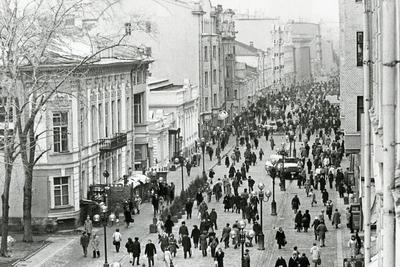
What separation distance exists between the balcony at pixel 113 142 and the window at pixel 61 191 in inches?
212

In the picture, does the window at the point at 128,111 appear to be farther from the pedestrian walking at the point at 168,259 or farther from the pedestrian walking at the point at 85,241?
the pedestrian walking at the point at 168,259

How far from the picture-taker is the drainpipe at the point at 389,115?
9.79 metres

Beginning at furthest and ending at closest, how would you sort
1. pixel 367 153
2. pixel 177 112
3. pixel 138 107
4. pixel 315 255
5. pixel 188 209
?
pixel 177 112 → pixel 138 107 → pixel 188 209 → pixel 315 255 → pixel 367 153

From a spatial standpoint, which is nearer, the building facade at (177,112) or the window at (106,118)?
the window at (106,118)

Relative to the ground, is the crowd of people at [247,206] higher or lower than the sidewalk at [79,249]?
higher

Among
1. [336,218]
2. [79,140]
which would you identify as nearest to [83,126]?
[79,140]

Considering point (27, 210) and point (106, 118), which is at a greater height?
point (106, 118)

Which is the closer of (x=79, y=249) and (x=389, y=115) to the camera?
(x=389, y=115)

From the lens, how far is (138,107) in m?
53.2

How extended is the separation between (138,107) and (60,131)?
47.4ft

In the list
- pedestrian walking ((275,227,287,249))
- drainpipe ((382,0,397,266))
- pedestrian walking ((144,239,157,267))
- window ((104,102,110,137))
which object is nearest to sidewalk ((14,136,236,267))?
pedestrian walking ((144,239,157,267))

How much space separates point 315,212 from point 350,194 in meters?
1.95

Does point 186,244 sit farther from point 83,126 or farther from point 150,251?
point 83,126

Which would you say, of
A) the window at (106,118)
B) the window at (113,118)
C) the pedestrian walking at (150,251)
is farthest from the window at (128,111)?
the pedestrian walking at (150,251)
